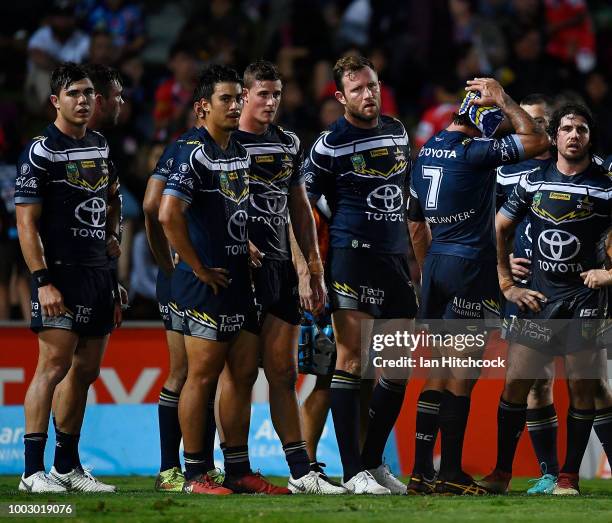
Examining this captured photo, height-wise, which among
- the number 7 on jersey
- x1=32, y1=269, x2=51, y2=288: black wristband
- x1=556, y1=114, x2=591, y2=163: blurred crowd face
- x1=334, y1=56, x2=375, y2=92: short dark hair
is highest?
x1=334, y1=56, x2=375, y2=92: short dark hair

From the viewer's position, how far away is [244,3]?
1675cm

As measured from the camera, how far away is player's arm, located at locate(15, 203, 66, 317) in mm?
8047

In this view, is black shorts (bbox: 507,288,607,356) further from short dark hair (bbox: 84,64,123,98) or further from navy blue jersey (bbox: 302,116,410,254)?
short dark hair (bbox: 84,64,123,98)

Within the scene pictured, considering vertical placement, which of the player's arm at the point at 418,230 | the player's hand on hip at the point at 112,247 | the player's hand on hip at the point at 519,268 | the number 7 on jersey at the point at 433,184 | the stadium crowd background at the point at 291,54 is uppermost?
the stadium crowd background at the point at 291,54

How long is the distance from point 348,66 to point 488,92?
0.94 m

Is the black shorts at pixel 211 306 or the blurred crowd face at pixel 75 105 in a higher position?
the blurred crowd face at pixel 75 105

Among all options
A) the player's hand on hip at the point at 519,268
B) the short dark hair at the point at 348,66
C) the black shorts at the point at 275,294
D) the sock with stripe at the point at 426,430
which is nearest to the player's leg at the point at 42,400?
the black shorts at the point at 275,294

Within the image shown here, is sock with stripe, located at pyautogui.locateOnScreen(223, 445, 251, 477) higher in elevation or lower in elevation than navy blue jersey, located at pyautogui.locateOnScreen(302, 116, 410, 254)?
lower

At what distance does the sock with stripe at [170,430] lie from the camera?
8.80 meters

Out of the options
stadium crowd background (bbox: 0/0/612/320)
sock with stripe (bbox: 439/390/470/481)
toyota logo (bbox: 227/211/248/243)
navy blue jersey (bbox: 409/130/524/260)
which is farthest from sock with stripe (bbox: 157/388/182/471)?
stadium crowd background (bbox: 0/0/612/320)

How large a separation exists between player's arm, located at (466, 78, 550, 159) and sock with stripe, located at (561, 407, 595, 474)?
1.78 meters

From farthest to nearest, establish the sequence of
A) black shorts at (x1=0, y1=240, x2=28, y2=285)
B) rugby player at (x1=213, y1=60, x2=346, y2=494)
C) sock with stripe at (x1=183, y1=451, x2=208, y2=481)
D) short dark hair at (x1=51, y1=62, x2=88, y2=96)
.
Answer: black shorts at (x1=0, y1=240, x2=28, y2=285) → short dark hair at (x1=51, y1=62, x2=88, y2=96) → rugby player at (x1=213, y1=60, x2=346, y2=494) → sock with stripe at (x1=183, y1=451, x2=208, y2=481)

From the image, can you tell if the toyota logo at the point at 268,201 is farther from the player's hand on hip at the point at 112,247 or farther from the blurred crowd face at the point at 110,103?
the blurred crowd face at the point at 110,103

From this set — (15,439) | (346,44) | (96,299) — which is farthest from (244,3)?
(96,299)
